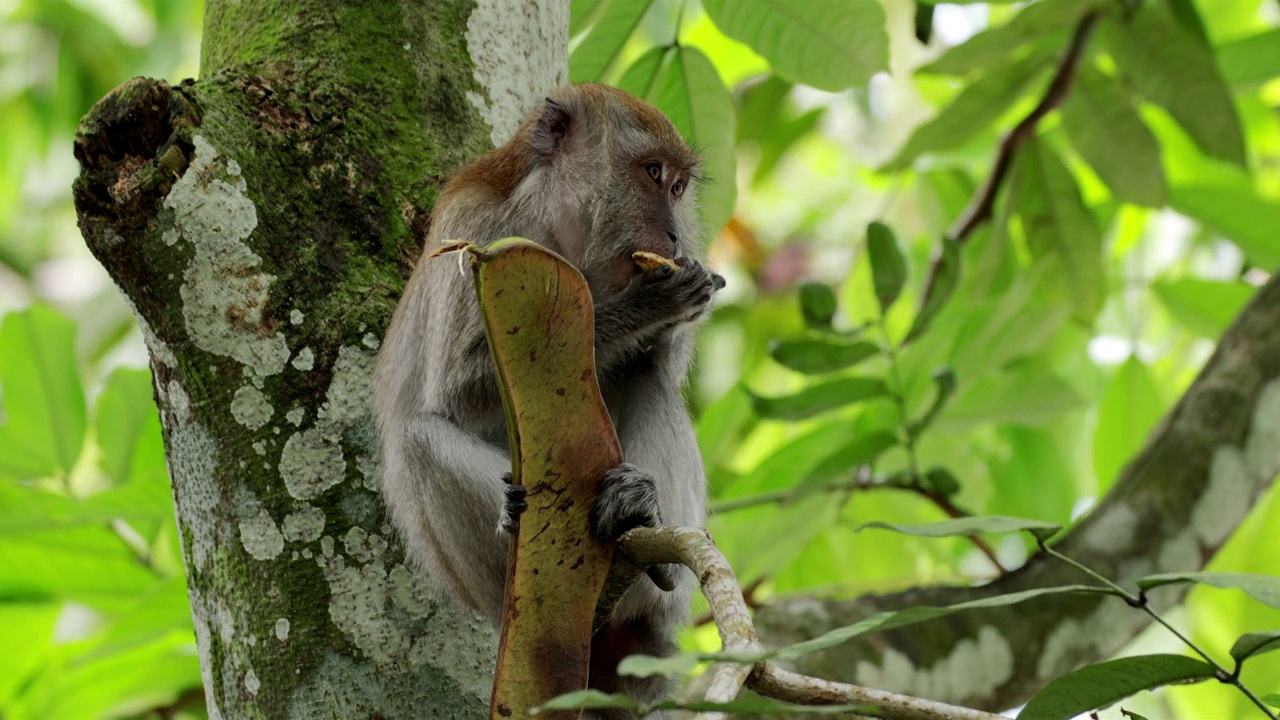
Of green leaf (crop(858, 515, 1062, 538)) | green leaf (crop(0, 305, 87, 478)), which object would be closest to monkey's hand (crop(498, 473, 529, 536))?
green leaf (crop(858, 515, 1062, 538))

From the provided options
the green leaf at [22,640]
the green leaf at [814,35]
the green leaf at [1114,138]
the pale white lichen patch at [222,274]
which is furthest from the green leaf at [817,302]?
the green leaf at [22,640]

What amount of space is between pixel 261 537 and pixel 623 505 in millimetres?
802

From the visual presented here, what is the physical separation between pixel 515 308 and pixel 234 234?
1.02 meters

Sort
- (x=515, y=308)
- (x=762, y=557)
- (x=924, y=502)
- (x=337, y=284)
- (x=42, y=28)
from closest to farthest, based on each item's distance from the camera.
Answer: (x=515, y=308)
(x=337, y=284)
(x=762, y=557)
(x=924, y=502)
(x=42, y=28)

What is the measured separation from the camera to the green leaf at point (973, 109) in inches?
157

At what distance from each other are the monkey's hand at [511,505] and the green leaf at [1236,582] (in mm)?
906

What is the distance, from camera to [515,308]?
166 cm

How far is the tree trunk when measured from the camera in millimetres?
2279

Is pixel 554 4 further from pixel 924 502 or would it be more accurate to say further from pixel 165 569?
pixel 924 502

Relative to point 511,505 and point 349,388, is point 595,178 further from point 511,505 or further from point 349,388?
point 511,505

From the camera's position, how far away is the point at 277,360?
2434 mm

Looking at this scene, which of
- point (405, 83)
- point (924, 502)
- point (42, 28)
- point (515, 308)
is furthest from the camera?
point (42, 28)

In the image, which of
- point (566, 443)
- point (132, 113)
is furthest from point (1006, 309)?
point (132, 113)

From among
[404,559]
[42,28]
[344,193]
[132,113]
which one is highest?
[42,28]
